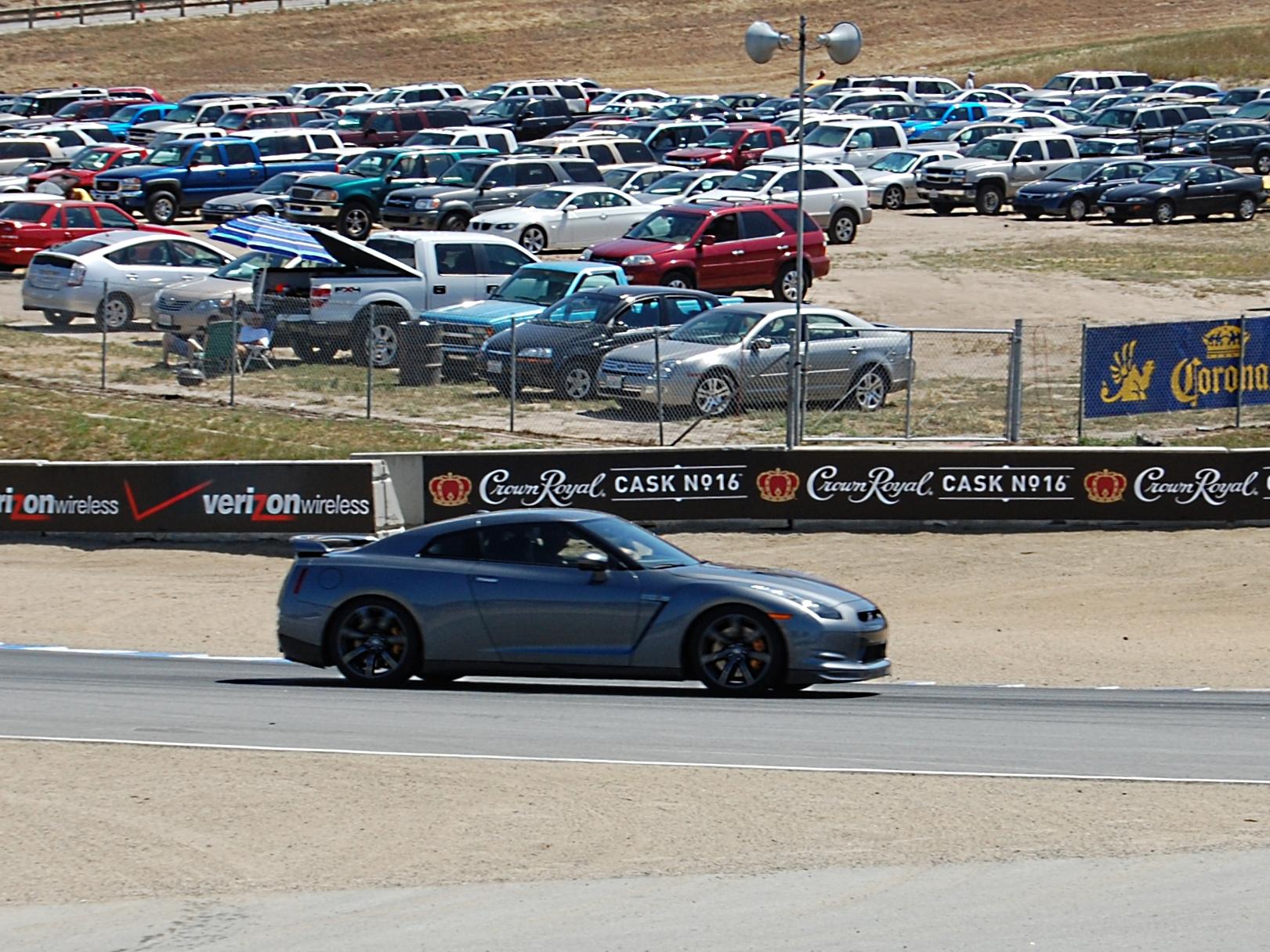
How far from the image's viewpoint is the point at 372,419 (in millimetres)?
24344

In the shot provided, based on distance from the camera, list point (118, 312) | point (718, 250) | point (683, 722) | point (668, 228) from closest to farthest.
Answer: point (683, 722) → point (118, 312) → point (718, 250) → point (668, 228)

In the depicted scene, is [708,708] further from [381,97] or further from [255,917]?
[381,97]

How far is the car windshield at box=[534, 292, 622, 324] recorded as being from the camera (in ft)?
83.3

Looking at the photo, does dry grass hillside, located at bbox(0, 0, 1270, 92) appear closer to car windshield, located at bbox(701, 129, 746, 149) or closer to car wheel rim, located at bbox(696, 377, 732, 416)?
car windshield, located at bbox(701, 129, 746, 149)

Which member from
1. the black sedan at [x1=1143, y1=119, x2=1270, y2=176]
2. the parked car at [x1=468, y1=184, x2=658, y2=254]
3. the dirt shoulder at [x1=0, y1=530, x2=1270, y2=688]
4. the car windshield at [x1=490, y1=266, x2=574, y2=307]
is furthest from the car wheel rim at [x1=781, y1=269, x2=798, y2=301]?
the black sedan at [x1=1143, y1=119, x2=1270, y2=176]

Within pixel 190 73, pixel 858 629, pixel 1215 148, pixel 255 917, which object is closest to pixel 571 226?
pixel 1215 148

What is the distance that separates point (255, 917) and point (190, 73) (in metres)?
77.2

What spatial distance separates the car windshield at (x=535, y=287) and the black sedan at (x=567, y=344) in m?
1.91

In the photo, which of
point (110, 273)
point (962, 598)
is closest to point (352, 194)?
point (110, 273)

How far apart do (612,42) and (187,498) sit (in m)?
69.8

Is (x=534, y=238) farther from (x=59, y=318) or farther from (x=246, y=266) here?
(x=59, y=318)

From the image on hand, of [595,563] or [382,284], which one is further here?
[382,284]

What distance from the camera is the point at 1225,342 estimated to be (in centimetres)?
2327

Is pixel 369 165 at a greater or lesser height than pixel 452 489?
→ greater
